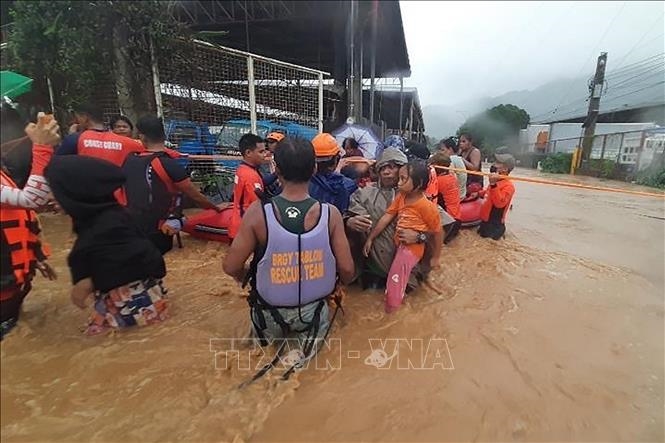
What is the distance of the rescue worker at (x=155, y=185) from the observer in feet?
9.86

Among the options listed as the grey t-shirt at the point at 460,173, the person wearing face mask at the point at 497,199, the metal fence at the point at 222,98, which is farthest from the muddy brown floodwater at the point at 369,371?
the metal fence at the point at 222,98

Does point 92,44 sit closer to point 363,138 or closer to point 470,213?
point 363,138

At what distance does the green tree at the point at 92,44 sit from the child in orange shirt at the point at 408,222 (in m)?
4.19

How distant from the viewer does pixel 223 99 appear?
7043 millimetres

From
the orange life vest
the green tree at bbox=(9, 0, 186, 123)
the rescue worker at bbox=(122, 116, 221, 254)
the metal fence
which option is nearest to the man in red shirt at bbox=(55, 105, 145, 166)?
the rescue worker at bbox=(122, 116, 221, 254)

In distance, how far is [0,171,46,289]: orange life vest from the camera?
1.25m

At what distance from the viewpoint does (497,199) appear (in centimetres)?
568

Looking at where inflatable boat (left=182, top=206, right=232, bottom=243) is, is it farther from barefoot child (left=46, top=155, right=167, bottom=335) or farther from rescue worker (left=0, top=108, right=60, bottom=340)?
rescue worker (left=0, top=108, right=60, bottom=340)

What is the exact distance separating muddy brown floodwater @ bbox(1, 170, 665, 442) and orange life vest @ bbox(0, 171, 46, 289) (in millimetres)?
85

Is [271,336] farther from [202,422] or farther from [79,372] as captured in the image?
[79,372]

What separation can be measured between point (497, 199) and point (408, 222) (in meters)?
3.11

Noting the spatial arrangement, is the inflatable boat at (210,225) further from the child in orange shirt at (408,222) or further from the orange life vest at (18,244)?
the orange life vest at (18,244)

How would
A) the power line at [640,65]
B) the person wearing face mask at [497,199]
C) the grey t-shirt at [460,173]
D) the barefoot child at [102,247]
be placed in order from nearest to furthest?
the barefoot child at [102,247], the power line at [640,65], the person wearing face mask at [497,199], the grey t-shirt at [460,173]

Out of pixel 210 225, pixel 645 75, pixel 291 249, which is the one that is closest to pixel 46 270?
pixel 291 249
